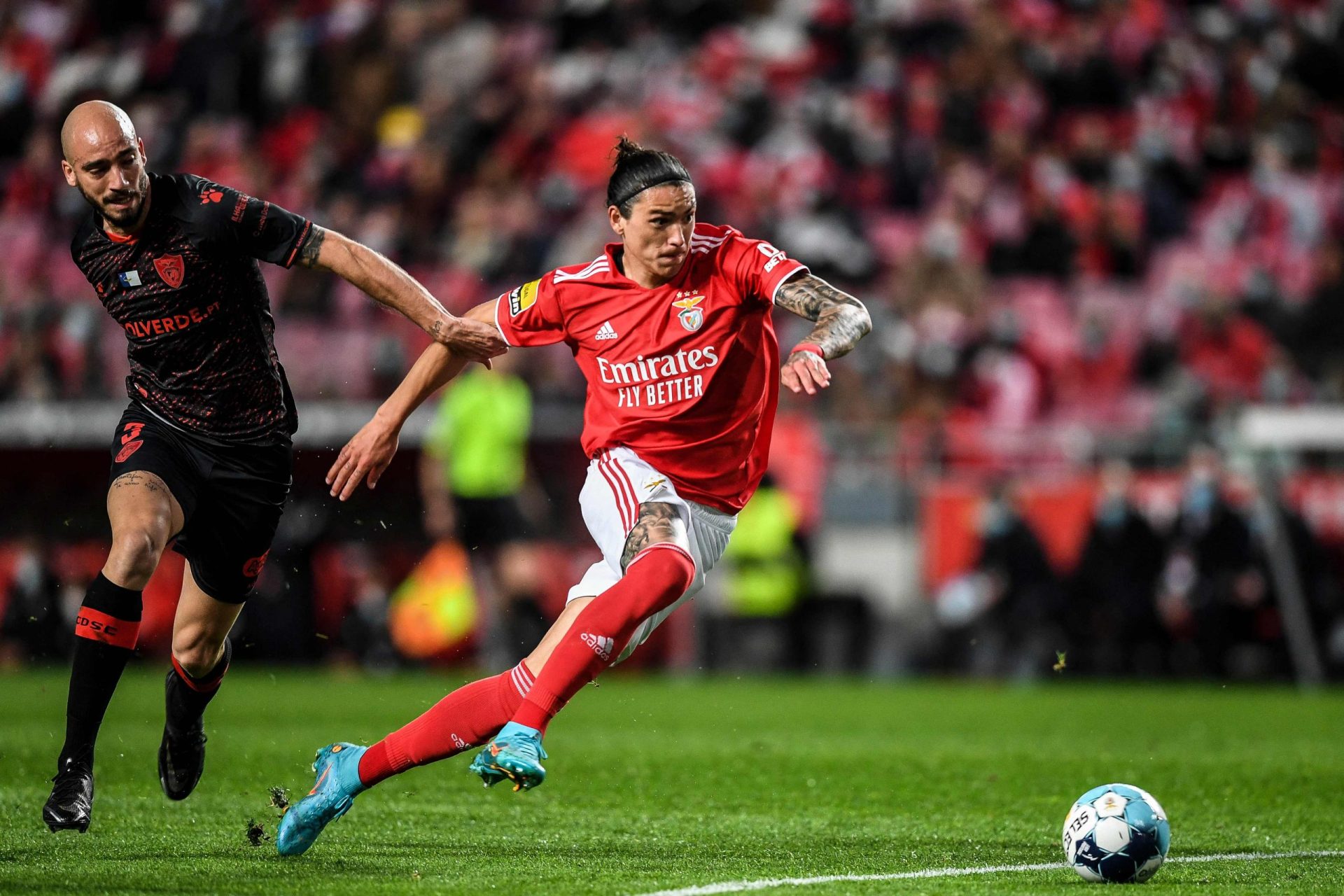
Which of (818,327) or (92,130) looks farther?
(92,130)

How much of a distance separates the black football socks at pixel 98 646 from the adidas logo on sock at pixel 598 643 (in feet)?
4.93

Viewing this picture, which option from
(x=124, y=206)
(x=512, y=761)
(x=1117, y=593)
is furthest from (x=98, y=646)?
(x=1117, y=593)

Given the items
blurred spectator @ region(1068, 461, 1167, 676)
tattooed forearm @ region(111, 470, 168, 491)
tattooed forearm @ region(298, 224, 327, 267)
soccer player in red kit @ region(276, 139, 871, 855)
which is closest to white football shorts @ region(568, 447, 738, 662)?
soccer player in red kit @ region(276, 139, 871, 855)

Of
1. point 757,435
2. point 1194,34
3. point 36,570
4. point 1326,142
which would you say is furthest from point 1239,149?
point 757,435

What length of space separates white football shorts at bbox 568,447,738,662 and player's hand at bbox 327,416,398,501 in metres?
0.69

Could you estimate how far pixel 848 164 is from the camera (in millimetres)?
18125

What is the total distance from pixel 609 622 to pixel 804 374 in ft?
3.22

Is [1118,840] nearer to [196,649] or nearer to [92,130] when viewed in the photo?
[196,649]

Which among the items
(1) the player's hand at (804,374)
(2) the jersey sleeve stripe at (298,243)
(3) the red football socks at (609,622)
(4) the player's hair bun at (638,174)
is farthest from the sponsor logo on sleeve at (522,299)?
Answer: (1) the player's hand at (804,374)

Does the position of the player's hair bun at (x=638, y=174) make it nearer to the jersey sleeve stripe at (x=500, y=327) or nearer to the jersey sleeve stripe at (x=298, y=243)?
the jersey sleeve stripe at (x=500, y=327)

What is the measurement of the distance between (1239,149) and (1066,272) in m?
3.10

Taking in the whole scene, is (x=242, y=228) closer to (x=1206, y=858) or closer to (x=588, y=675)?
(x=588, y=675)

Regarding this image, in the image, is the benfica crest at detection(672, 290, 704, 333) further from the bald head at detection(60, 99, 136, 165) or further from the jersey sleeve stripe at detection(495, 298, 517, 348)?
the bald head at detection(60, 99, 136, 165)

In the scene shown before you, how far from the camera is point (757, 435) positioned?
6.02m
